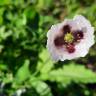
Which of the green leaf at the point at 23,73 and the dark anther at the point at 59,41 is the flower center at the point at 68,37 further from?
the green leaf at the point at 23,73

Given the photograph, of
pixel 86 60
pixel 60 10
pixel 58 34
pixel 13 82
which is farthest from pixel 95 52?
pixel 58 34

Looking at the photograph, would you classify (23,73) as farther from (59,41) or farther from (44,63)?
(59,41)

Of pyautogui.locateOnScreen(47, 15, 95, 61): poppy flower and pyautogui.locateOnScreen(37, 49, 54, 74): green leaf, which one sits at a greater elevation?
pyautogui.locateOnScreen(37, 49, 54, 74): green leaf

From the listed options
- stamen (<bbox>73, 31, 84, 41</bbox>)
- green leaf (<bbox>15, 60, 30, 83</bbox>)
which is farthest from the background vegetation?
stamen (<bbox>73, 31, 84, 41</bbox>)

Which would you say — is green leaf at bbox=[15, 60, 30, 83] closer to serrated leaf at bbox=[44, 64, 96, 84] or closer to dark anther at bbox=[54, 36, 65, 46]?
serrated leaf at bbox=[44, 64, 96, 84]

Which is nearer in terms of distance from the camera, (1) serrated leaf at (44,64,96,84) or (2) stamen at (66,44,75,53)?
(2) stamen at (66,44,75,53)

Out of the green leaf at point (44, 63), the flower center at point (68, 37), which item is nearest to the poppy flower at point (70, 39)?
the flower center at point (68, 37)

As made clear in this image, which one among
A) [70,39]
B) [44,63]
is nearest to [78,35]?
[70,39]
